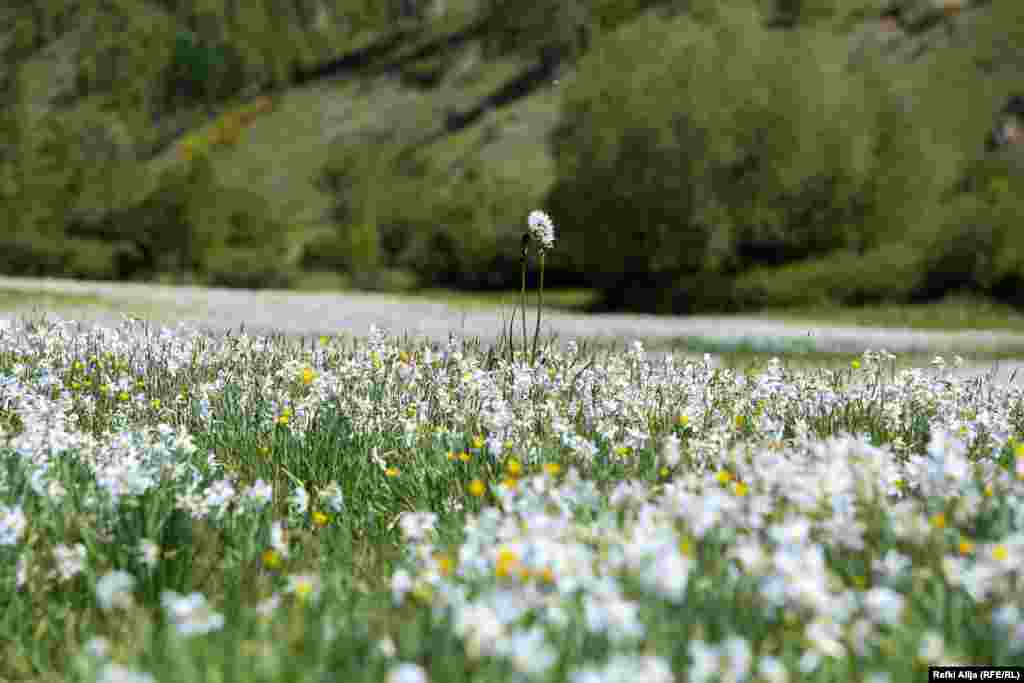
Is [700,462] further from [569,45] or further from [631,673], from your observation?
[569,45]

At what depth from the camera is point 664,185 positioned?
109 ft

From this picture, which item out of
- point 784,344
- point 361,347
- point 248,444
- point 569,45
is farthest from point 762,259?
point 569,45

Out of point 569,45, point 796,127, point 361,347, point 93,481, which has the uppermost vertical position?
point 569,45

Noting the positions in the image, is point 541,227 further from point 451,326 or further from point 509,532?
point 451,326

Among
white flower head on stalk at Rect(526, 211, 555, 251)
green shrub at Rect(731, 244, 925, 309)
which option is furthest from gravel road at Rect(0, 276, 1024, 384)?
white flower head on stalk at Rect(526, 211, 555, 251)

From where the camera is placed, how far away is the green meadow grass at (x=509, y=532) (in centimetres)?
293

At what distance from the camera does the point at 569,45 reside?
4478 inches

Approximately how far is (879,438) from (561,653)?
4.22m

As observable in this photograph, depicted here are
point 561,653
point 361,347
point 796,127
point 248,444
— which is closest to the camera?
point 561,653

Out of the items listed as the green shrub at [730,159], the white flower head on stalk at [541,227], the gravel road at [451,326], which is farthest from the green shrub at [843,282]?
the white flower head on stalk at [541,227]

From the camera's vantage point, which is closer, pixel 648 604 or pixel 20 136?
pixel 648 604

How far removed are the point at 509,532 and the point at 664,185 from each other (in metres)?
30.8

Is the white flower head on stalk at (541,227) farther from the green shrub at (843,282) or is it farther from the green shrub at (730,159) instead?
the green shrub at (730,159)

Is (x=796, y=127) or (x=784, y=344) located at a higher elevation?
(x=796, y=127)
